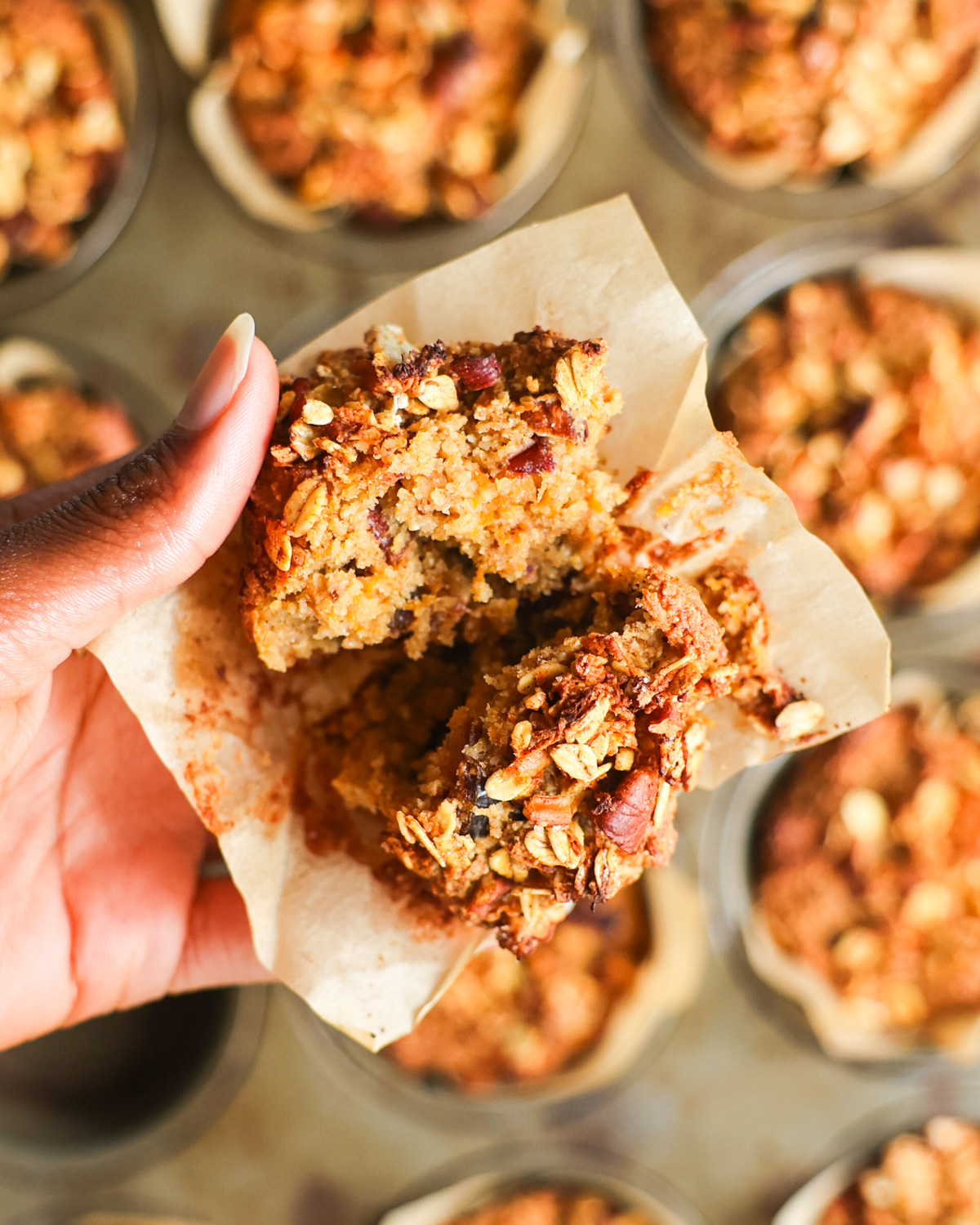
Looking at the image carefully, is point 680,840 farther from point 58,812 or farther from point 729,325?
point 58,812

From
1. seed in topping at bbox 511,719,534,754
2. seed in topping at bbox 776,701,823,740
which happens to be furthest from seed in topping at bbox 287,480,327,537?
seed in topping at bbox 776,701,823,740

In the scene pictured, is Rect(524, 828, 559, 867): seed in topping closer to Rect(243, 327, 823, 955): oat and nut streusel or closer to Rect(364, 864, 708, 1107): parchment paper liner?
Rect(243, 327, 823, 955): oat and nut streusel

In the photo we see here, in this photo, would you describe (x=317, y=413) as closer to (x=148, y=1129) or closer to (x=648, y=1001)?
(x=648, y=1001)

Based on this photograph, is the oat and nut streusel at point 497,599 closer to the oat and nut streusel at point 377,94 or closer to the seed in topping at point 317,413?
the seed in topping at point 317,413

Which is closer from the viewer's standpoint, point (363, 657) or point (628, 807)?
point (628, 807)

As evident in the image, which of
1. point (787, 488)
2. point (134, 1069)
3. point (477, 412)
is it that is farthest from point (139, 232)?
point (134, 1069)

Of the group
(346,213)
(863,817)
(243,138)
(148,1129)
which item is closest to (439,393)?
(346,213)

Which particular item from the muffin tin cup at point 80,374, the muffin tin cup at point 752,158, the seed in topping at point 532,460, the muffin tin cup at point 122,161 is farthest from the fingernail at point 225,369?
the muffin tin cup at point 752,158
